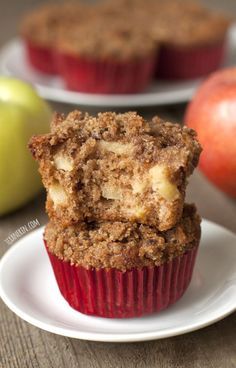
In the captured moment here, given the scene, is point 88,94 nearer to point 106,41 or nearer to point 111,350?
point 106,41

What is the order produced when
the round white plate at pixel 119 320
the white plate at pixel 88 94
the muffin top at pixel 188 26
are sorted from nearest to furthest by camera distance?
the round white plate at pixel 119 320 < the white plate at pixel 88 94 < the muffin top at pixel 188 26

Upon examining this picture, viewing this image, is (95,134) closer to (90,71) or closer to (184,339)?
(184,339)

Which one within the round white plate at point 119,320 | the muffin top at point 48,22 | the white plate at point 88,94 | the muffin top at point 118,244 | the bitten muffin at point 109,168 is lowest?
the white plate at point 88,94

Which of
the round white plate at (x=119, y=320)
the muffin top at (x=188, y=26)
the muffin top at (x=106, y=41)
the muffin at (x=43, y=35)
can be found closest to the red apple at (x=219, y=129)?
the round white plate at (x=119, y=320)

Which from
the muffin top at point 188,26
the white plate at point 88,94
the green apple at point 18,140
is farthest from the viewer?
the muffin top at point 188,26

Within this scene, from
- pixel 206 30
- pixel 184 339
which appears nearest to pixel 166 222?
pixel 184 339

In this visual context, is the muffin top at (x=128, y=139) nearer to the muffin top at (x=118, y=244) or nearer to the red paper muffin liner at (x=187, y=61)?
the muffin top at (x=118, y=244)

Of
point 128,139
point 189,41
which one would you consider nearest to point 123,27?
point 189,41
